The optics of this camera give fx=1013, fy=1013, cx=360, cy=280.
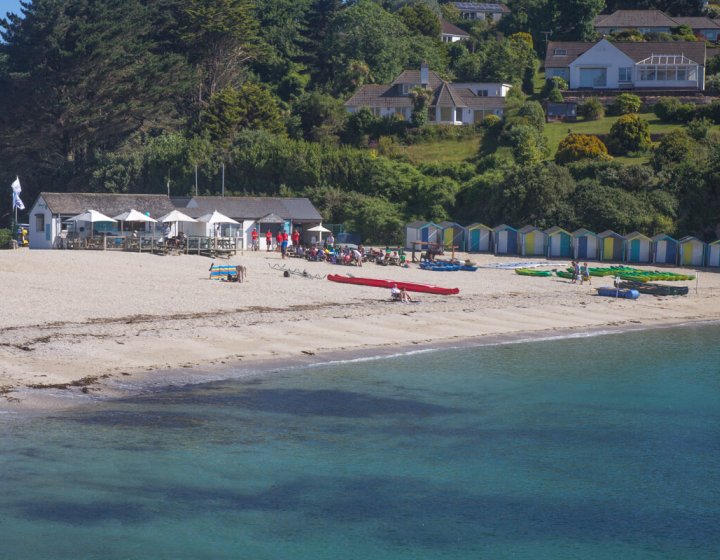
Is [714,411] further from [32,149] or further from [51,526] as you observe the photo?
[32,149]

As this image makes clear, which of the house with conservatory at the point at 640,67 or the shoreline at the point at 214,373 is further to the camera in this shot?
the house with conservatory at the point at 640,67

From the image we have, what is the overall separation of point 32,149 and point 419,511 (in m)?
66.2

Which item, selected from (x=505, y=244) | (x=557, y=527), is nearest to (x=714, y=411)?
(x=557, y=527)

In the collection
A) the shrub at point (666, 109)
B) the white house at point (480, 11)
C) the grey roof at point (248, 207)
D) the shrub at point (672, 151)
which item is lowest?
the grey roof at point (248, 207)

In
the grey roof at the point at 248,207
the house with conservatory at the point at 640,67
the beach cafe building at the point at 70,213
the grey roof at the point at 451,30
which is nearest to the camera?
the beach cafe building at the point at 70,213

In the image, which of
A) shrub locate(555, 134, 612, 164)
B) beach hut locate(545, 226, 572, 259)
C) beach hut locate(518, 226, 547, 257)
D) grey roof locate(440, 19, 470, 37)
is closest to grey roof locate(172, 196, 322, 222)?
beach hut locate(518, 226, 547, 257)

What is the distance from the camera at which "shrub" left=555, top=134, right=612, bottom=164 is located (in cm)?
6738

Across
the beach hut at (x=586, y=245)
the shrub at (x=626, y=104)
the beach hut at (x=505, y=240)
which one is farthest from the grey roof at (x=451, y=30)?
the beach hut at (x=586, y=245)

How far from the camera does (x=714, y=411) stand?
2358cm

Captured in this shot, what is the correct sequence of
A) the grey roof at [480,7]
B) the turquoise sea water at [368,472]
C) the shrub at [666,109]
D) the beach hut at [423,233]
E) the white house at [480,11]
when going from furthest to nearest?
the grey roof at [480,7]
the white house at [480,11]
the shrub at [666,109]
the beach hut at [423,233]
the turquoise sea water at [368,472]

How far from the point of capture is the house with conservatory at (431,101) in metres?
81.3

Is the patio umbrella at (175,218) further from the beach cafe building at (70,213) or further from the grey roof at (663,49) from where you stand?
the grey roof at (663,49)

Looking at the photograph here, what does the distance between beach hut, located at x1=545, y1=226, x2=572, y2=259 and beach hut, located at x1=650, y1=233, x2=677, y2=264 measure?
452 cm

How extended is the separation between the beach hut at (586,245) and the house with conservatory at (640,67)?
109 ft
